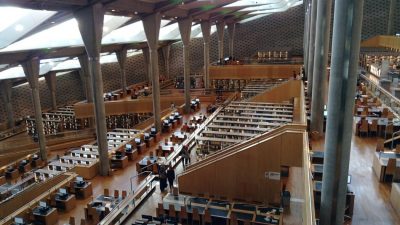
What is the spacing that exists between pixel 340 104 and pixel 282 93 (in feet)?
53.4

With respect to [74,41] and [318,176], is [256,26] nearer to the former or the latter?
[74,41]

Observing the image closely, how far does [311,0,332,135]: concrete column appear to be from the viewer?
38.1ft

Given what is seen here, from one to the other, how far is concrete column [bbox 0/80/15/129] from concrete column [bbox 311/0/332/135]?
74.2 ft

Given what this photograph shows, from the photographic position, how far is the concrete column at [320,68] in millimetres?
11625

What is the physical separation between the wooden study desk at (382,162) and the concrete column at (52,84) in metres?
26.4

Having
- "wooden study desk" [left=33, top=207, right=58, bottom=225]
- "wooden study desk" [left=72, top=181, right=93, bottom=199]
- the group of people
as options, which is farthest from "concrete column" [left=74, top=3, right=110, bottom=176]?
the group of people

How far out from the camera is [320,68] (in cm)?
1200

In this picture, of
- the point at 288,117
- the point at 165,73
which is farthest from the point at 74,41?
the point at 165,73

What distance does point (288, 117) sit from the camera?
653 inches

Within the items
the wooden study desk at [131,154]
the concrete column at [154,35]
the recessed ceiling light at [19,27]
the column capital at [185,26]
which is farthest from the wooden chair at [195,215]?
the column capital at [185,26]

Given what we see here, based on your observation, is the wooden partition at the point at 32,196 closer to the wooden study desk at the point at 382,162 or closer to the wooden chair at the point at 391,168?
the wooden study desk at the point at 382,162

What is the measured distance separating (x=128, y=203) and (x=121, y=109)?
59.1ft

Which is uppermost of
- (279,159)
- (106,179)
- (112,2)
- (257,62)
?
(112,2)

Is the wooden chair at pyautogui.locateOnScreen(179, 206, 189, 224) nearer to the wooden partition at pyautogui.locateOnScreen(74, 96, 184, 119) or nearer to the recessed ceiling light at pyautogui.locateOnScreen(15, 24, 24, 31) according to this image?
the recessed ceiling light at pyautogui.locateOnScreen(15, 24, 24, 31)
